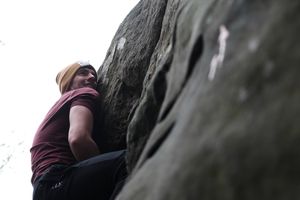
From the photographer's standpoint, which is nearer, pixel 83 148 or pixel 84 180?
pixel 84 180

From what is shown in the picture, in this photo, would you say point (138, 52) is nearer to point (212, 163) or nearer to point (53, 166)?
point (53, 166)

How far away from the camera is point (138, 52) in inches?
247

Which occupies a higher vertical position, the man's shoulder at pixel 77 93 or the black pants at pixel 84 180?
the man's shoulder at pixel 77 93

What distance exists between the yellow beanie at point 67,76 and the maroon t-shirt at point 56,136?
1.36 feet

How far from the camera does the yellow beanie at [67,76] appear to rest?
5.84 m

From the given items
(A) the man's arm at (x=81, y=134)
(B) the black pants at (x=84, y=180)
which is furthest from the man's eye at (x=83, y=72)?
(B) the black pants at (x=84, y=180)

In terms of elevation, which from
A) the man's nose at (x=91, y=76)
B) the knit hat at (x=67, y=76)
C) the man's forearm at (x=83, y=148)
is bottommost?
the man's forearm at (x=83, y=148)

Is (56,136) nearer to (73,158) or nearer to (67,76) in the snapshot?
(73,158)

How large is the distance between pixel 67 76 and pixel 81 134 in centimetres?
139

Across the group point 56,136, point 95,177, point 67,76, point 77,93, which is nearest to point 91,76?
point 67,76

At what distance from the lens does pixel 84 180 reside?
445 centimetres

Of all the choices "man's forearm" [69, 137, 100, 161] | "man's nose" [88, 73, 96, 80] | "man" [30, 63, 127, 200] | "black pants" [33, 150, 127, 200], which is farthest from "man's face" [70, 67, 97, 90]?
"black pants" [33, 150, 127, 200]

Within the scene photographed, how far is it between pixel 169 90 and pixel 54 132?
2.24 metres

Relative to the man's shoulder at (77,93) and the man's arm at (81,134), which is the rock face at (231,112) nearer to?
the man's arm at (81,134)
